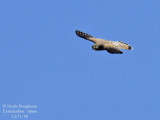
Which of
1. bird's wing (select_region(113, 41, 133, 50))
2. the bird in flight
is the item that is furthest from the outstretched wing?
bird's wing (select_region(113, 41, 133, 50))

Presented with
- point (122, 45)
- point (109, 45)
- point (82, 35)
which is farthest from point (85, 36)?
point (109, 45)

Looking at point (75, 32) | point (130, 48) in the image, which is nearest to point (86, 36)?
point (75, 32)

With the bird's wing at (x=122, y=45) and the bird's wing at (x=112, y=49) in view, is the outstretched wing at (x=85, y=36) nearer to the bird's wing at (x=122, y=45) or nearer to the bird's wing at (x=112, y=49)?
the bird's wing at (x=122, y=45)

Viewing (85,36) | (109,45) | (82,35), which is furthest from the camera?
(82,35)

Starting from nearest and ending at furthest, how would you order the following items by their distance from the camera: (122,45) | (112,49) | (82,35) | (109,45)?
(112,49) → (109,45) → (122,45) → (82,35)

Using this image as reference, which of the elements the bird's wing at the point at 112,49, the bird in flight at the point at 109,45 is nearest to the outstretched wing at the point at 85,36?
the bird in flight at the point at 109,45

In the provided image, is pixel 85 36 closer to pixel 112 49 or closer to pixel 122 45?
pixel 122 45

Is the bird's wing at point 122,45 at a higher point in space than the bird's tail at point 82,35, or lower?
lower

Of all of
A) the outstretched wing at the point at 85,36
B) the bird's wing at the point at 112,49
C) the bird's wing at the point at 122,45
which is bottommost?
the bird's wing at the point at 112,49

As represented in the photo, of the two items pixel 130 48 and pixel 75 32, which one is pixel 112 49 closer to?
pixel 130 48

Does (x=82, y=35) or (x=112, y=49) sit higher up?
(x=82, y=35)

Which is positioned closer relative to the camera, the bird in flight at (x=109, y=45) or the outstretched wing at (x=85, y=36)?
the bird in flight at (x=109, y=45)

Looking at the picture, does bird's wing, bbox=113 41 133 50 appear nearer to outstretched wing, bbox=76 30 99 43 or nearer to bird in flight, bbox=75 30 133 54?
bird in flight, bbox=75 30 133 54

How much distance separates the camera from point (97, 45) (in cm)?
4962
